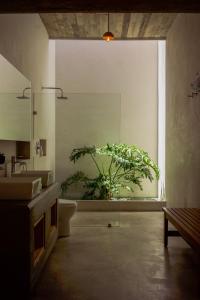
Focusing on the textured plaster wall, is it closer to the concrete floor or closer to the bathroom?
the bathroom

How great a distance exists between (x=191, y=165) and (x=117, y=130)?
5.28 ft

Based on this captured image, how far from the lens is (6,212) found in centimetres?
216

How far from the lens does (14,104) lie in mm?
3611

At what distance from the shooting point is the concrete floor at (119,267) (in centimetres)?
238

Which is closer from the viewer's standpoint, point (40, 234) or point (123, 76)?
point (40, 234)

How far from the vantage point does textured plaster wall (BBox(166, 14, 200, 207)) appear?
3.80 meters

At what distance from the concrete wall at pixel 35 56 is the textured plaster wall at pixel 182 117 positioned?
1.84m

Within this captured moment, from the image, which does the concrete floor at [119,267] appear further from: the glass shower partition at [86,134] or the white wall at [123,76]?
the white wall at [123,76]

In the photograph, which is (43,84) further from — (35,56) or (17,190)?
(17,190)
